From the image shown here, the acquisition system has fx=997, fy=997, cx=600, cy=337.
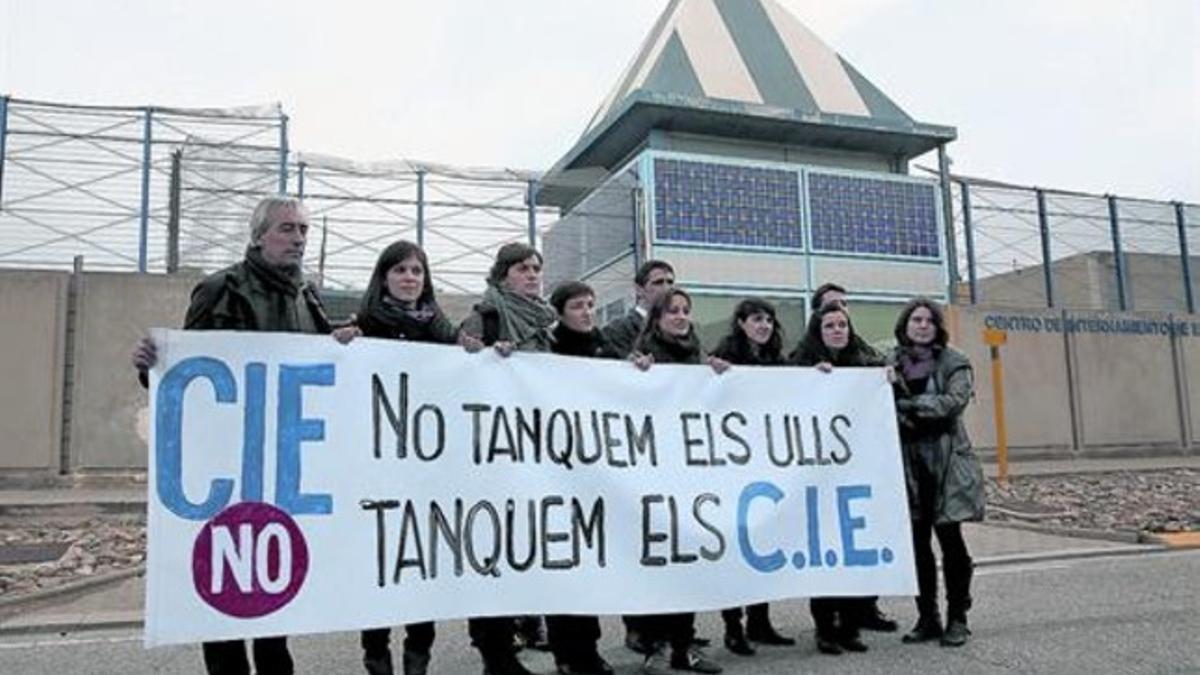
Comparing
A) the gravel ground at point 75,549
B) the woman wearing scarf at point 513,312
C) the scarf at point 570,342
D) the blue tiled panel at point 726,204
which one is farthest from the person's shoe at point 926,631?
the blue tiled panel at point 726,204

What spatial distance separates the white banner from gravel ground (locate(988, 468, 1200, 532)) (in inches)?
250

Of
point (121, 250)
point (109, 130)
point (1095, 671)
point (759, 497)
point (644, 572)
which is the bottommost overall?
point (1095, 671)

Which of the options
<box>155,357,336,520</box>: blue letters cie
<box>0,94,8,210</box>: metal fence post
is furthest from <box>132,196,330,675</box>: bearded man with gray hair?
<box>0,94,8,210</box>: metal fence post

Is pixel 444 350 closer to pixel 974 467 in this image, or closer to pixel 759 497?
pixel 759 497

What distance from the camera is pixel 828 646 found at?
4914 mm

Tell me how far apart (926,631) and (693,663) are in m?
1.39

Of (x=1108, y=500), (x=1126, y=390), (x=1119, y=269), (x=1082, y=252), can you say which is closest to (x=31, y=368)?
(x=1108, y=500)

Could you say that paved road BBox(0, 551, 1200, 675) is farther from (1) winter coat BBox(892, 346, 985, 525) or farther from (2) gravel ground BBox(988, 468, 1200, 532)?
(2) gravel ground BBox(988, 468, 1200, 532)

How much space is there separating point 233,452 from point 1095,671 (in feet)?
12.6

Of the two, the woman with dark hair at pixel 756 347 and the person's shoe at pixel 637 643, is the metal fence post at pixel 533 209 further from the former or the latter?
the person's shoe at pixel 637 643

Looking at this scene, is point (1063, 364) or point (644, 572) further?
point (1063, 364)

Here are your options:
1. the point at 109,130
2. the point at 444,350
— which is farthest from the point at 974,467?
the point at 109,130

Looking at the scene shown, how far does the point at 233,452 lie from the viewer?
366 centimetres

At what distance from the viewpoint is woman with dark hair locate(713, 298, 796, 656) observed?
17.0 feet
